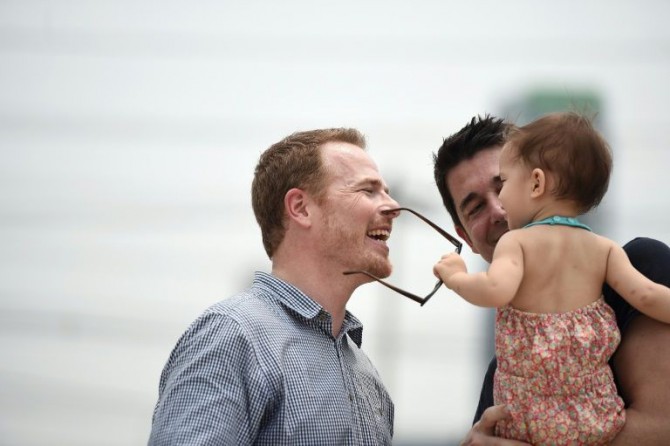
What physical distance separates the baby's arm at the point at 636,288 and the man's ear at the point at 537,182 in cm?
23

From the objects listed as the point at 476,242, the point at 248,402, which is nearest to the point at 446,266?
the point at 248,402

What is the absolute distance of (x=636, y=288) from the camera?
7.19 feet

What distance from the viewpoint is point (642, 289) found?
218cm

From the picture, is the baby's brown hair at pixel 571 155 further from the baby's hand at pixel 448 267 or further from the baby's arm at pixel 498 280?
the baby's hand at pixel 448 267

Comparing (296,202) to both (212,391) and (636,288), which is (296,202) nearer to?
(212,391)

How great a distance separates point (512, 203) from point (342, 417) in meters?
0.84

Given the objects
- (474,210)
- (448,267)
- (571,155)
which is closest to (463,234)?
(474,210)

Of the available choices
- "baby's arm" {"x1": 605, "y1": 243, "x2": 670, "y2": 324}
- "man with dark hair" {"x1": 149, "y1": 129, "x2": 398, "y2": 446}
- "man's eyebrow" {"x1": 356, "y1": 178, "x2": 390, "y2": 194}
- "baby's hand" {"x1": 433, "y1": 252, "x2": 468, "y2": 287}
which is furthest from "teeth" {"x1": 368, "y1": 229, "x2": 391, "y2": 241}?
"baby's arm" {"x1": 605, "y1": 243, "x2": 670, "y2": 324}

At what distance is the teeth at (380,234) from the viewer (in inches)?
125

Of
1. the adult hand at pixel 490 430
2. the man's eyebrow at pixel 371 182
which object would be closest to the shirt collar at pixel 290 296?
the man's eyebrow at pixel 371 182

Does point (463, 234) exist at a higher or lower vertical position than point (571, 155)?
lower

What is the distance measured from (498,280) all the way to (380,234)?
1.03 meters

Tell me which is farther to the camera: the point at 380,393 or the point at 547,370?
the point at 380,393

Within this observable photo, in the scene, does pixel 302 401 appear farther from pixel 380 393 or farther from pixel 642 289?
pixel 642 289
